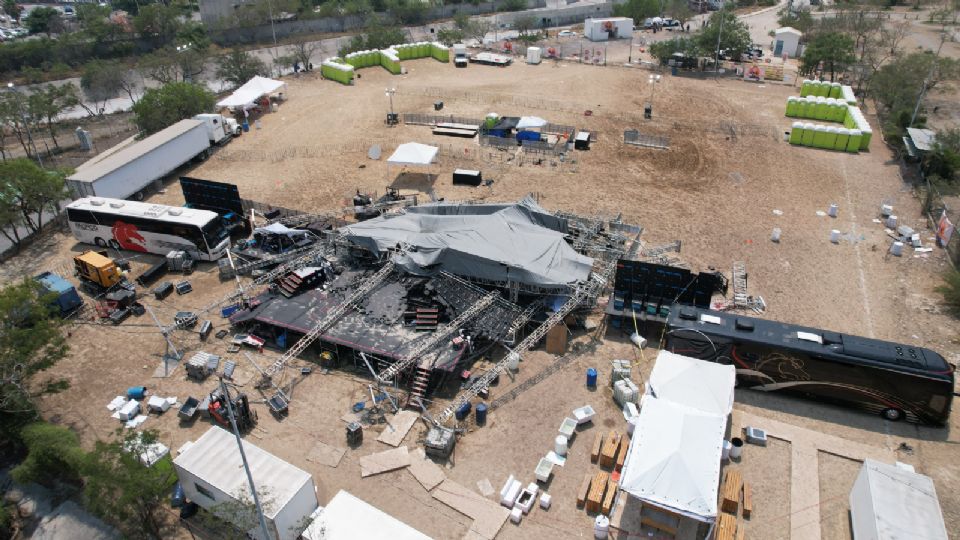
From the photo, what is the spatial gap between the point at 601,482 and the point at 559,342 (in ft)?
24.5

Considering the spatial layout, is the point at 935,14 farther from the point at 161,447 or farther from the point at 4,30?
the point at 4,30

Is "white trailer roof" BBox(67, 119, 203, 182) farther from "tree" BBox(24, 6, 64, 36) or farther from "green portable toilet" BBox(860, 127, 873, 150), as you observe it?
"tree" BBox(24, 6, 64, 36)

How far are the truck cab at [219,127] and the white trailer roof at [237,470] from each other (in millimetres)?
34445

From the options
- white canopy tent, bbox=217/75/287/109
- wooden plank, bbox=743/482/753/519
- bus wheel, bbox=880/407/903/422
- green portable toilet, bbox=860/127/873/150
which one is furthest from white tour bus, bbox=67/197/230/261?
green portable toilet, bbox=860/127/873/150

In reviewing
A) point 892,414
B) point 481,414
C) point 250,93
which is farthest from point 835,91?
point 250,93

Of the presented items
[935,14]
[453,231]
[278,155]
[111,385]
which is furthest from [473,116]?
[935,14]

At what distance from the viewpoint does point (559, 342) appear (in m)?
26.8

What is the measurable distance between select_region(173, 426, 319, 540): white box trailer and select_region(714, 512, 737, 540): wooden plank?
12.8 m

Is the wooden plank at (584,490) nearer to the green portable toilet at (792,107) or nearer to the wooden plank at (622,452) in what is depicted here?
the wooden plank at (622,452)

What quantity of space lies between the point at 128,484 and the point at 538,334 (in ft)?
52.5

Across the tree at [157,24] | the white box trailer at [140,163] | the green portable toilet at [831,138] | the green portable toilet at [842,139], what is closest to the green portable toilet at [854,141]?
the green portable toilet at [842,139]

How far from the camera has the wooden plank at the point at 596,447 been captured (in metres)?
21.7

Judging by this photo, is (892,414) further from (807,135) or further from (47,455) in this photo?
(807,135)

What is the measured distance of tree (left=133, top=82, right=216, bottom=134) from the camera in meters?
49.1
